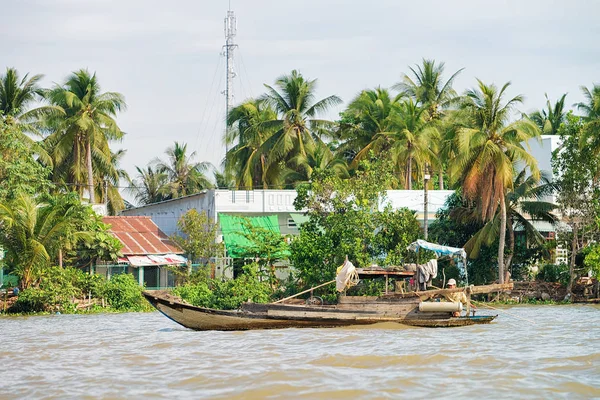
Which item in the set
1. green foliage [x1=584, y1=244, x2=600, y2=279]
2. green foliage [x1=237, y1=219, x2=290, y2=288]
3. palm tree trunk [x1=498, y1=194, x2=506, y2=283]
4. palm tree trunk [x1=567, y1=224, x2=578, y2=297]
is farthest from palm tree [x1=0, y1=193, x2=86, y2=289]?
palm tree trunk [x1=567, y1=224, x2=578, y2=297]

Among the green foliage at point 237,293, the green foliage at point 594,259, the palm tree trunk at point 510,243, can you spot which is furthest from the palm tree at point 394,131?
the green foliage at point 237,293

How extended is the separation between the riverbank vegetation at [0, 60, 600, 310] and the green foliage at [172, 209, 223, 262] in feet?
0.65

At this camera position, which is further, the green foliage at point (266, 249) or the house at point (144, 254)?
the house at point (144, 254)

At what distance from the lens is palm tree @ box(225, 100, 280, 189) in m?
45.6

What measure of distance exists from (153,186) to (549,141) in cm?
2826

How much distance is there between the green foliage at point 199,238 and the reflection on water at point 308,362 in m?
13.6

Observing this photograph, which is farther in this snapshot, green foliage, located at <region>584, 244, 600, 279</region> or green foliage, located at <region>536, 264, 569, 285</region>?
green foliage, located at <region>536, 264, 569, 285</region>

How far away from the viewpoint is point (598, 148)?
35.9 meters

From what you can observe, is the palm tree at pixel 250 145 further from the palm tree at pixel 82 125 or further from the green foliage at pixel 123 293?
the green foliage at pixel 123 293

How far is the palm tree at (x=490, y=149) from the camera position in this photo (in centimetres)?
3622

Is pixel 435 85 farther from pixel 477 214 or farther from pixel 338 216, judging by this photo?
pixel 338 216

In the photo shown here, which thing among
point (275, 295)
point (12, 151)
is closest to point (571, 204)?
point (275, 295)

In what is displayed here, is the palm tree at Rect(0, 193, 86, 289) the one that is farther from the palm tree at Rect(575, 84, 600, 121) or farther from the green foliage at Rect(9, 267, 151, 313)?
the palm tree at Rect(575, 84, 600, 121)

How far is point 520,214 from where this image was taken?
1575 inches
